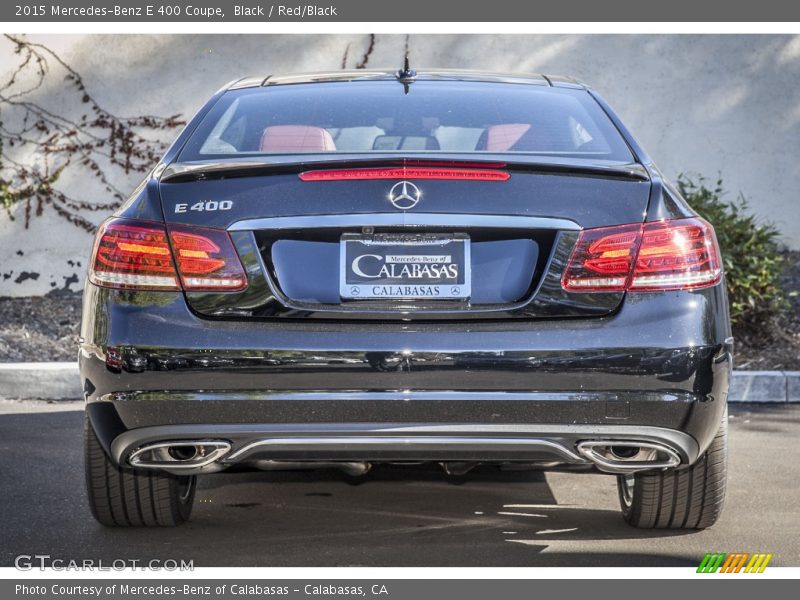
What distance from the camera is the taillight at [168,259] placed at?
11.5ft

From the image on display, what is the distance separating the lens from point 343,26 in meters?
10.6

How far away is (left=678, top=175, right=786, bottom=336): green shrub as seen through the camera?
841cm

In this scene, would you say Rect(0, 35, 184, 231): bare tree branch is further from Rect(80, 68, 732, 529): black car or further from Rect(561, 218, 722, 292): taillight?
Rect(561, 218, 722, 292): taillight

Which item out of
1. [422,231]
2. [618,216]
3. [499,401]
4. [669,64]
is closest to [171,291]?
[422,231]

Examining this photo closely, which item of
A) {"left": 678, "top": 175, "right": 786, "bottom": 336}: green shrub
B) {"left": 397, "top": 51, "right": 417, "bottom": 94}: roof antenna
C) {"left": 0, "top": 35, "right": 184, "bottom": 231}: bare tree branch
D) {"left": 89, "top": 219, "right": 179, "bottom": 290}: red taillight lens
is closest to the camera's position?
{"left": 89, "top": 219, "right": 179, "bottom": 290}: red taillight lens

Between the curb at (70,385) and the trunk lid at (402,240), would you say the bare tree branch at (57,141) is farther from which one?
the trunk lid at (402,240)

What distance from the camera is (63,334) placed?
9.11 m

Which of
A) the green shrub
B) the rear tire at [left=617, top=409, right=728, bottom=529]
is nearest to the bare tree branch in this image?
the green shrub

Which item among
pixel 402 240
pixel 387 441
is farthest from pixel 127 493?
pixel 402 240

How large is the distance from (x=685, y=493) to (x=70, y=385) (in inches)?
182

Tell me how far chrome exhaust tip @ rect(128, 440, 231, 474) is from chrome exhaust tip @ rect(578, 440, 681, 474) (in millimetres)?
1062

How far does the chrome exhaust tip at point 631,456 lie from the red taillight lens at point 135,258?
4.24 feet

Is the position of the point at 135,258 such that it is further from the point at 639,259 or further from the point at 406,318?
the point at 639,259

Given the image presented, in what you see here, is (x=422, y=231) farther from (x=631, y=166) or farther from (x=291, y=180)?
(x=631, y=166)
